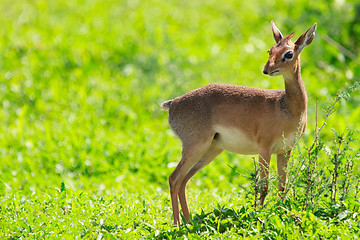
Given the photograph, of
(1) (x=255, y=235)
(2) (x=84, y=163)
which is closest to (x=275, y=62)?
(1) (x=255, y=235)

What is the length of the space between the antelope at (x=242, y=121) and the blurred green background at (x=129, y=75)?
58.3 inches

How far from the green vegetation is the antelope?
0.71ft

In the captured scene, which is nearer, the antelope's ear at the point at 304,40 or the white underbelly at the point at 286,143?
the antelope's ear at the point at 304,40

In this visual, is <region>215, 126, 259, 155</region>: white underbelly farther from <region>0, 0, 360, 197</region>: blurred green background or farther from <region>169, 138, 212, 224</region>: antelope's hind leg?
<region>0, 0, 360, 197</region>: blurred green background

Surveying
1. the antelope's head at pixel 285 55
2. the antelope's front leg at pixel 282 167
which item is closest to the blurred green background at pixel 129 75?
the antelope's front leg at pixel 282 167

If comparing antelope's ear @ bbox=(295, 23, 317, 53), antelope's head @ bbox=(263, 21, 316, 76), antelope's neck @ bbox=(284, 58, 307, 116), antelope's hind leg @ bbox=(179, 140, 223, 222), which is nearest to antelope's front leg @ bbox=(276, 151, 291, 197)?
antelope's neck @ bbox=(284, 58, 307, 116)

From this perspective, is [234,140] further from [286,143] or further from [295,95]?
[295,95]

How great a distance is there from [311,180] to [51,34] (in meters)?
7.21

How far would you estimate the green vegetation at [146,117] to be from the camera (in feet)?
15.5

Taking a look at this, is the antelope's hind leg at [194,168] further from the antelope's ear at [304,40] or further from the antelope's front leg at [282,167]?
the antelope's ear at [304,40]

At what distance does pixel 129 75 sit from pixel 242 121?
4.85m

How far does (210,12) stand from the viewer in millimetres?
12570

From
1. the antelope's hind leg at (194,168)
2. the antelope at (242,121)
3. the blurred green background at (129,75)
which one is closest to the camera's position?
the antelope at (242,121)

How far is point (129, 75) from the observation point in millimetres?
9586
